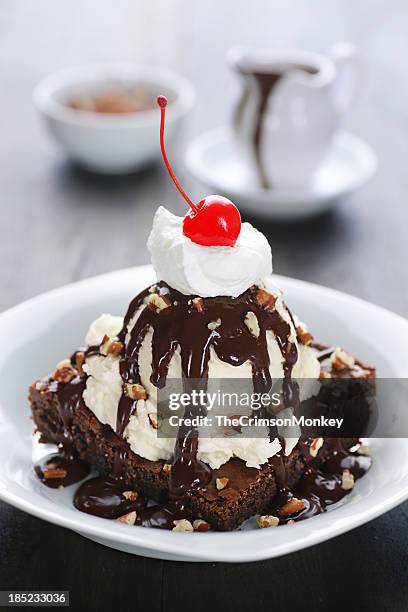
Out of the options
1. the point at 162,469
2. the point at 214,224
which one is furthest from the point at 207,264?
the point at 162,469

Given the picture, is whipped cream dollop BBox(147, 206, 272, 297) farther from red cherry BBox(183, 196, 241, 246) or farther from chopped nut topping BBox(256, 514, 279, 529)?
chopped nut topping BBox(256, 514, 279, 529)

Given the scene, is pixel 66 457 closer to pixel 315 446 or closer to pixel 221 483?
pixel 221 483

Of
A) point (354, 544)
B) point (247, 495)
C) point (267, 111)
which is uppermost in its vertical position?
point (267, 111)

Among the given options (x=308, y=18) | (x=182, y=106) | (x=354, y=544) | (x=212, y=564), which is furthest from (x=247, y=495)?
(x=308, y=18)

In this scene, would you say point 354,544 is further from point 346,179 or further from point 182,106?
point 182,106

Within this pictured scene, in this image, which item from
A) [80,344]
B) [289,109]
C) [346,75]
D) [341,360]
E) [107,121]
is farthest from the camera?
[107,121]

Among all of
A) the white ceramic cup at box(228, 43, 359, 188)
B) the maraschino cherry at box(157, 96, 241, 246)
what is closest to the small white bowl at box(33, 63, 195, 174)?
the white ceramic cup at box(228, 43, 359, 188)

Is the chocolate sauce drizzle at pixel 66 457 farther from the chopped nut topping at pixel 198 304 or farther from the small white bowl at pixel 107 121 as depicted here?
the small white bowl at pixel 107 121
